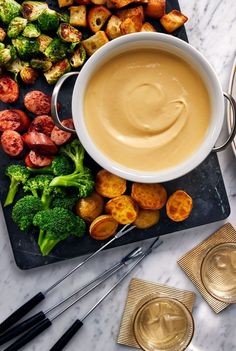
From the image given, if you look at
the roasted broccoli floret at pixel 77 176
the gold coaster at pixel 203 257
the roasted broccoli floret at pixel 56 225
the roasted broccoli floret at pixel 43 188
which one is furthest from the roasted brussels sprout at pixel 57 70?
the gold coaster at pixel 203 257

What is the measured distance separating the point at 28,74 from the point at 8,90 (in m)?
0.09

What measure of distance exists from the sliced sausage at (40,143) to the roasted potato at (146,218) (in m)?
0.37

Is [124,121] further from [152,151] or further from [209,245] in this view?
[209,245]

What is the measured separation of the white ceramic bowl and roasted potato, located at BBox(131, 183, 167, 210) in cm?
14

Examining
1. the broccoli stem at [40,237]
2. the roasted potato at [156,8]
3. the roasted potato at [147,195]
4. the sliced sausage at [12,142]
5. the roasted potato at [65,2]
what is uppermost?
the roasted potato at [156,8]

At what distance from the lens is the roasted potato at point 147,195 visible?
1959mm

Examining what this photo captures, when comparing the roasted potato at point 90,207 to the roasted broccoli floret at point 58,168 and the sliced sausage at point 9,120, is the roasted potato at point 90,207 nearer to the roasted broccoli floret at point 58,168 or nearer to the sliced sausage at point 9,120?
the roasted broccoli floret at point 58,168

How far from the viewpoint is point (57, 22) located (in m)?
1.96

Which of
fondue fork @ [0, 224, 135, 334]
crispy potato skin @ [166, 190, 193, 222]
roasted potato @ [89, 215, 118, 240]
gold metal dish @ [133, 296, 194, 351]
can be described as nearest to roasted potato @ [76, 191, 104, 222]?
roasted potato @ [89, 215, 118, 240]

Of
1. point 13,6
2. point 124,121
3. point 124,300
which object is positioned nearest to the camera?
point 124,121

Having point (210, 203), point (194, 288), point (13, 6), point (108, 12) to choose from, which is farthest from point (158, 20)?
point (194, 288)

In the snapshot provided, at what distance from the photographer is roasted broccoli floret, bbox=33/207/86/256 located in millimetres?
1927

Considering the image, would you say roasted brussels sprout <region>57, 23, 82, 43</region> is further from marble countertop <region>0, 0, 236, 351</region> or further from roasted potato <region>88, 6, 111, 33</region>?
marble countertop <region>0, 0, 236, 351</region>

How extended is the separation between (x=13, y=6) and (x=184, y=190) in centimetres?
85
